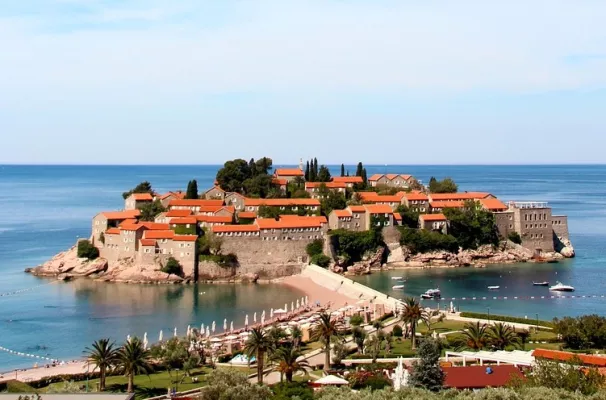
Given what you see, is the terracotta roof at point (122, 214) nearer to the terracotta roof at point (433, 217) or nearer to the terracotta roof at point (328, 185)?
the terracotta roof at point (328, 185)

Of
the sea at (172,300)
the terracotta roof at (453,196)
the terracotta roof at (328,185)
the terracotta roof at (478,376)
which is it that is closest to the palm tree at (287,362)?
the terracotta roof at (478,376)

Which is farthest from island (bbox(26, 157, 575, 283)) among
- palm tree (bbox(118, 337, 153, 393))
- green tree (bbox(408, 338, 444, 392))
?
green tree (bbox(408, 338, 444, 392))

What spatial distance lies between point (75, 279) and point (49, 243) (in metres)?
25.9

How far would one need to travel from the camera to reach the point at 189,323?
173 ft

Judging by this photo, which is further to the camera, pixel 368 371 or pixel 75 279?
pixel 75 279

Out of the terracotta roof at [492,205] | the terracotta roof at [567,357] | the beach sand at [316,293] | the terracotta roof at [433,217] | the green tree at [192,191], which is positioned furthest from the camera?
the terracotta roof at [492,205]

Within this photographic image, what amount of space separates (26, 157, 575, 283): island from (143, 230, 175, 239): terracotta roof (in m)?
0.09

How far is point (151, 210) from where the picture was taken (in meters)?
76.2

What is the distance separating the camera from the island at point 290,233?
68.6 m

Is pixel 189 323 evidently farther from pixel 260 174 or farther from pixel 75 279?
pixel 260 174

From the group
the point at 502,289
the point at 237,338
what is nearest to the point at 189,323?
the point at 237,338

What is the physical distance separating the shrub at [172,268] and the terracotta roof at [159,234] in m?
2.15

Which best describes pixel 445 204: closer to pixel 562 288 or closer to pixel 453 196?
pixel 453 196

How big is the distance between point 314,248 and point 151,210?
56.9 feet
